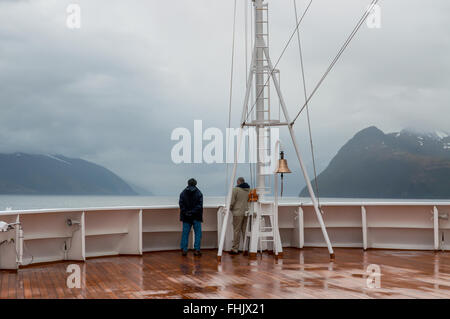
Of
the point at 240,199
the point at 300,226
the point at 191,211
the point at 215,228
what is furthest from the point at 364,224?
the point at 191,211

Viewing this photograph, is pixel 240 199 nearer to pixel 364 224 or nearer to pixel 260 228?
pixel 260 228

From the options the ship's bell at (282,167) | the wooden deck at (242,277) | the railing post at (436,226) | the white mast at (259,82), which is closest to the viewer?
the wooden deck at (242,277)

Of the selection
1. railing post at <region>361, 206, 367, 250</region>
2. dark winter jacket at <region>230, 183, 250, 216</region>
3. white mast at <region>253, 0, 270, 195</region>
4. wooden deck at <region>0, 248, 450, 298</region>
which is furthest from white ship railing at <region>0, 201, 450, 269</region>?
white mast at <region>253, 0, 270, 195</region>

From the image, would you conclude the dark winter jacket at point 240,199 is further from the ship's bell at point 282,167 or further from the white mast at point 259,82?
the ship's bell at point 282,167

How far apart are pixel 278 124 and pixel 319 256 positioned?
2669mm

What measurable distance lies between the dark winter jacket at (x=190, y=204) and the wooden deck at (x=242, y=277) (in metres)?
0.78

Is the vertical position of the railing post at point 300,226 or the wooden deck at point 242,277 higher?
Result: the railing post at point 300,226

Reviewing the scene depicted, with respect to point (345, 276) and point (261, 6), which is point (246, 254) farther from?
point (261, 6)

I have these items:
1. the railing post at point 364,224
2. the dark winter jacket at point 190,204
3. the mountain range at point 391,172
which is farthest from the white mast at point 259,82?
the mountain range at point 391,172

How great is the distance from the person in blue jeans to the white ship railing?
80 centimetres

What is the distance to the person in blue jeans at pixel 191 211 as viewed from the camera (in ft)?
34.8

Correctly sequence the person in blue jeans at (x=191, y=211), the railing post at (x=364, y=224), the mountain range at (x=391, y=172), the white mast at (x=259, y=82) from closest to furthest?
the white mast at (x=259, y=82) → the person in blue jeans at (x=191, y=211) → the railing post at (x=364, y=224) → the mountain range at (x=391, y=172)

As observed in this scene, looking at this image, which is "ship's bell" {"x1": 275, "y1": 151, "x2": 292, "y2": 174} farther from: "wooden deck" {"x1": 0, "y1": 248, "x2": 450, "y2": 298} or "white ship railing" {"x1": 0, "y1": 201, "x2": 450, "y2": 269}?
"white ship railing" {"x1": 0, "y1": 201, "x2": 450, "y2": 269}

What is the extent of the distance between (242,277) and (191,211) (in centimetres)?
298
